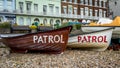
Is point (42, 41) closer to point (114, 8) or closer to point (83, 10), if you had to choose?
point (83, 10)

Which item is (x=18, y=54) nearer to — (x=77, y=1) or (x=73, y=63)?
(x=73, y=63)

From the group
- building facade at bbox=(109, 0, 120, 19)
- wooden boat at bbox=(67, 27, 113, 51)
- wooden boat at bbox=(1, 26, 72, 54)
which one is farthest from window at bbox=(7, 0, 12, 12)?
wooden boat at bbox=(1, 26, 72, 54)

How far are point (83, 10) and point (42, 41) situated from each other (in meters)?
54.7

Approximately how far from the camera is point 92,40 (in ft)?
50.4

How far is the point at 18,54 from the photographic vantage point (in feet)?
45.6

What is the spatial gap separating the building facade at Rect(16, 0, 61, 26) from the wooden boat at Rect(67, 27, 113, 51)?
36.1m

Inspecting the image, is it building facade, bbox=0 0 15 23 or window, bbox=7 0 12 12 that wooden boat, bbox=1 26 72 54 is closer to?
building facade, bbox=0 0 15 23

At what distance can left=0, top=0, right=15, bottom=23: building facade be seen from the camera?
4912cm

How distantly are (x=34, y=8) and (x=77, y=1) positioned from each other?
13801 mm

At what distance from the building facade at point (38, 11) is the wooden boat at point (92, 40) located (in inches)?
1421

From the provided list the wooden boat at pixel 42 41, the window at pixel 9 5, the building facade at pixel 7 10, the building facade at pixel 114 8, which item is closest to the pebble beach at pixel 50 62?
the wooden boat at pixel 42 41

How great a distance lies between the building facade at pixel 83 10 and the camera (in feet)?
204

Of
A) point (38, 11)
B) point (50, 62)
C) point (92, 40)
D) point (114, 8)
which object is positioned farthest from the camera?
point (114, 8)

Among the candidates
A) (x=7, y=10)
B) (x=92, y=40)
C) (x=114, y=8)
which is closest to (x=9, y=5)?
(x=7, y=10)
